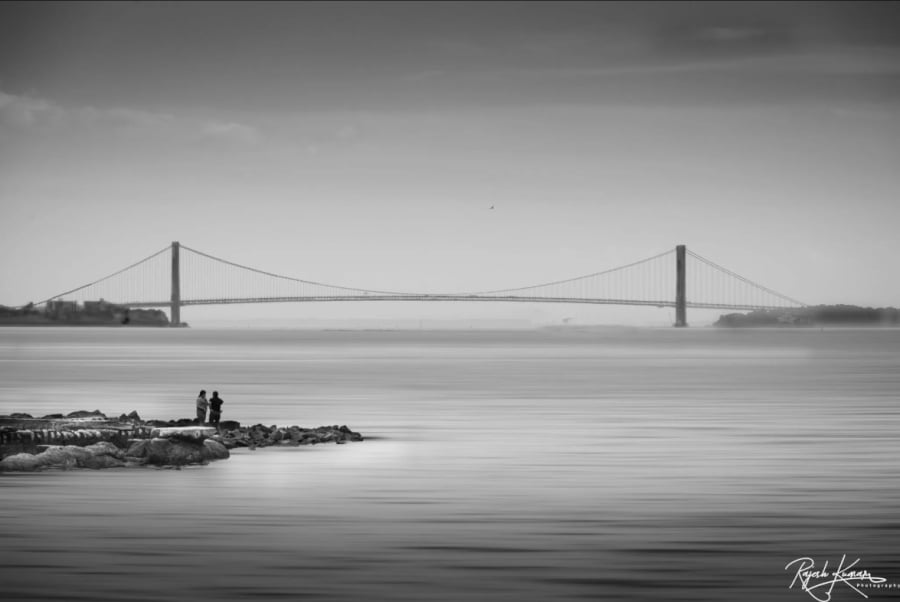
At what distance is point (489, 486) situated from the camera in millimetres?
13188

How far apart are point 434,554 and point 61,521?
353 centimetres

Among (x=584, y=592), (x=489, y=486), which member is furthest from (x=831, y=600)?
(x=489, y=486)

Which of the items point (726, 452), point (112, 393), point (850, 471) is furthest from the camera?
point (112, 393)

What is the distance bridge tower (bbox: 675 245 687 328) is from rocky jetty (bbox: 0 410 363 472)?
321 ft

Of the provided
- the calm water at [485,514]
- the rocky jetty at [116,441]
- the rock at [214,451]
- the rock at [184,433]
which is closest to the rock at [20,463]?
the rocky jetty at [116,441]

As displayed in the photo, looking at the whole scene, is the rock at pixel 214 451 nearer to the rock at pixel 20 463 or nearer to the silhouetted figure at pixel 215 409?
the rock at pixel 20 463

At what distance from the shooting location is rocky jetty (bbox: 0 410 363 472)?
14.4 m

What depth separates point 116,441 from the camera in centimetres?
1595

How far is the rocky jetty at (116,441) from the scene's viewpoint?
14.4m

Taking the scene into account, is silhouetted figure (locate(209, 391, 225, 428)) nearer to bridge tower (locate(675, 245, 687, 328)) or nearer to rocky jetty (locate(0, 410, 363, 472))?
rocky jetty (locate(0, 410, 363, 472))

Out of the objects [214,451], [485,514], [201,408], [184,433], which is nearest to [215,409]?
[201,408]

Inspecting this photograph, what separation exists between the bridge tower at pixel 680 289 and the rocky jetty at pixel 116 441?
97756 mm

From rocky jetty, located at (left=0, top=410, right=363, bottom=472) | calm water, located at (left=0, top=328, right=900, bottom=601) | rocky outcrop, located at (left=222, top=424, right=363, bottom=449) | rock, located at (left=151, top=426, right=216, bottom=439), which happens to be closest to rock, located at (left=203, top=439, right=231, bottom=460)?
rocky jetty, located at (left=0, top=410, right=363, bottom=472)

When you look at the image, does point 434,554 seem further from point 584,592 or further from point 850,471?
point 850,471
